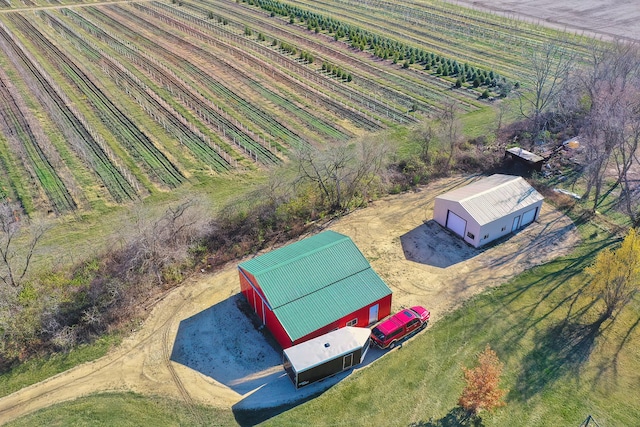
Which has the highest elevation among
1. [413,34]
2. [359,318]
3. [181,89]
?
[413,34]

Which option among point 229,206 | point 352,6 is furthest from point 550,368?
point 352,6

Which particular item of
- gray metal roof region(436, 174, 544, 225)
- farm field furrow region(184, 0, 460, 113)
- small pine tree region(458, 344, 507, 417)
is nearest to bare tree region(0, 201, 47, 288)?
small pine tree region(458, 344, 507, 417)

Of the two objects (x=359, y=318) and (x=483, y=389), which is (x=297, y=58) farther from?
(x=483, y=389)

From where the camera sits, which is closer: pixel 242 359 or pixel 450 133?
pixel 242 359

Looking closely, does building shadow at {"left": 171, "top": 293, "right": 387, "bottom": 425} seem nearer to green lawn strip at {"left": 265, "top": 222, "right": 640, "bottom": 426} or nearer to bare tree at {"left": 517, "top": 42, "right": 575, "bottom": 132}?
green lawn strip at {"left": 265, "top": 222, "right": 640, "bottom": 426}

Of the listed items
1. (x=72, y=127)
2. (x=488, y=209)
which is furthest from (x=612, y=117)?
(x=72, y=127)

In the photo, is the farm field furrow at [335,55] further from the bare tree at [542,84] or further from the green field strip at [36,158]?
the green field strip at [36,158]
